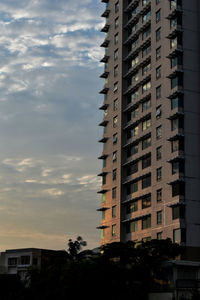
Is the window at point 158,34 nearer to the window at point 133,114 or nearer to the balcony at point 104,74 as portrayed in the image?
the window at point 133,114

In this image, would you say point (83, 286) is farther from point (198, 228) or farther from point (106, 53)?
point (106, 53)

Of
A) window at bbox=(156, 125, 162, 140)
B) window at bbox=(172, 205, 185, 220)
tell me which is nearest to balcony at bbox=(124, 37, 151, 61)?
window at bbox=(156, 125, 162, 140)

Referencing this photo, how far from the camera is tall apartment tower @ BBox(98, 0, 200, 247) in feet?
258

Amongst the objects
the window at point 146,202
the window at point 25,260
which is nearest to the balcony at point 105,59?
the window at point 146,202

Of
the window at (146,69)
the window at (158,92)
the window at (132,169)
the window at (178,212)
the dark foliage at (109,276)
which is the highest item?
the window at (146,69)

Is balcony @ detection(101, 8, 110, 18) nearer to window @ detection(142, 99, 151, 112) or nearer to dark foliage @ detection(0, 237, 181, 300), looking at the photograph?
window @ detection(142, 99, 151, 112)

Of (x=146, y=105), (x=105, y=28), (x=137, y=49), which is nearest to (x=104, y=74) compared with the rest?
(x=105, y=28)

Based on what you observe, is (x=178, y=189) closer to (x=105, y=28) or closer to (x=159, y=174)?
(x=159, y=174)

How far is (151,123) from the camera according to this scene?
290ft

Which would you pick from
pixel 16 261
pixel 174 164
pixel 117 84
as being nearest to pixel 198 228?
pixel 174 164

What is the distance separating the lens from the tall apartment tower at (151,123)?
78625 mm

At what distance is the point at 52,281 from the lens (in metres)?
61.3

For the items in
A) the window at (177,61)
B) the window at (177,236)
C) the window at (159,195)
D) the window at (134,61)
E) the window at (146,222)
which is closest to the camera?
the window at (177,236)

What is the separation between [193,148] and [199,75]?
12383 millimetres
